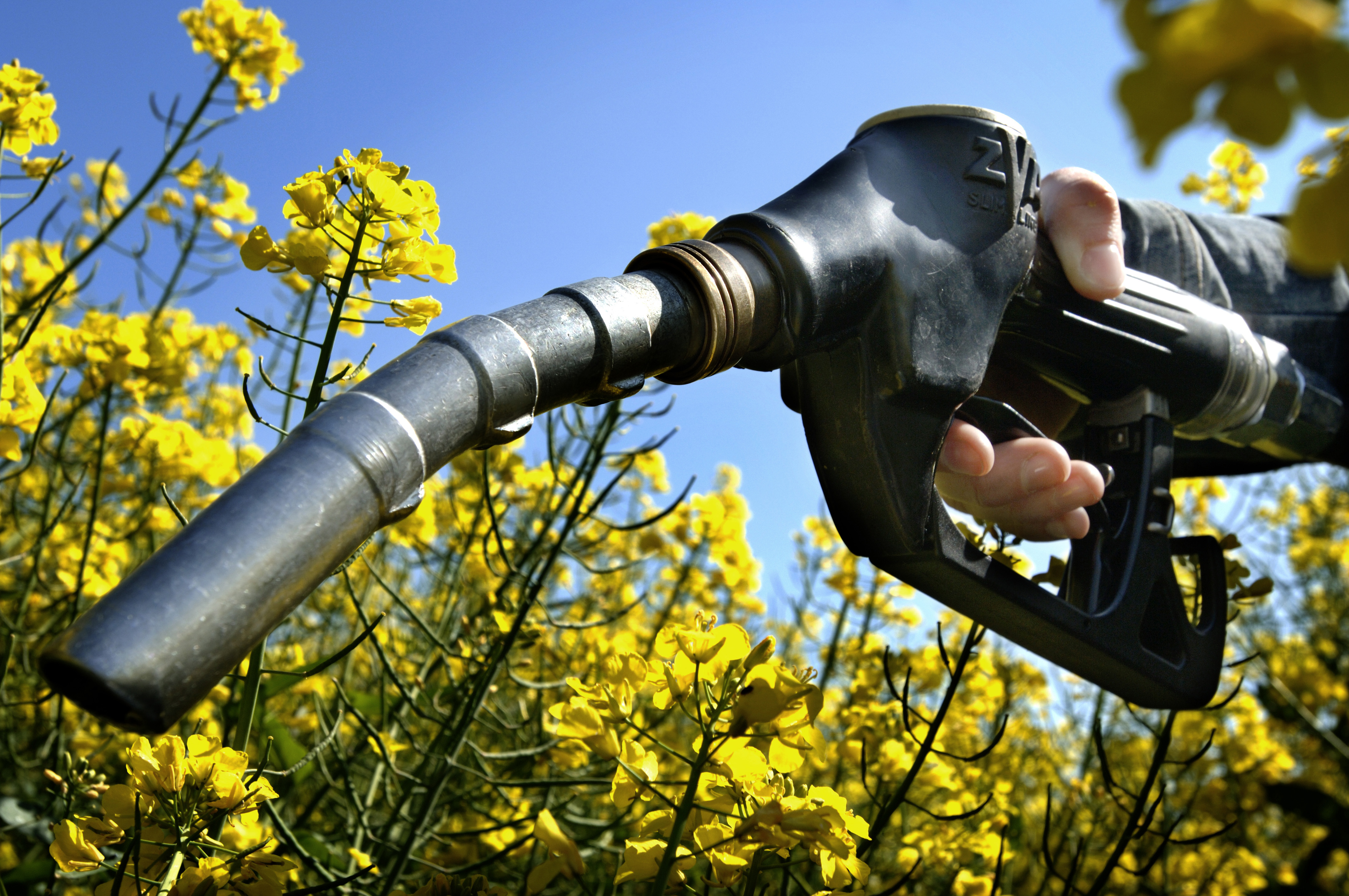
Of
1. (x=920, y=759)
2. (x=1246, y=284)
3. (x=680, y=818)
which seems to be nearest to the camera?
(x=680, y=818)

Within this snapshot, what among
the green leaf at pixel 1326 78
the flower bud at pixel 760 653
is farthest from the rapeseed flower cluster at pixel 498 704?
the green leaf at pixel 1326 78

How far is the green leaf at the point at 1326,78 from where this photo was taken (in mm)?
237

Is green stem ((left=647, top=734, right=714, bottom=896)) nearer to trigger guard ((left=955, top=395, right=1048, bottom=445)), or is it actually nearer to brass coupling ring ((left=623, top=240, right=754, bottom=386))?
brass coupling ring ((left=623, top=240, right=754, bottom=386))

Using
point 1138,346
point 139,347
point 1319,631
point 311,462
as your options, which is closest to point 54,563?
point 139,347

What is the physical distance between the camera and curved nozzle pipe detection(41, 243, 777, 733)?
0.38 metres

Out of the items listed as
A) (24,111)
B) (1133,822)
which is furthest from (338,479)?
(24,111)

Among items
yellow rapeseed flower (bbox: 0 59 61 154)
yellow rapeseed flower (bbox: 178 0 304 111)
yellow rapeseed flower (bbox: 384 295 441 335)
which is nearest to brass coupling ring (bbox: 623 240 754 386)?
yellow rapeseed flower (bbox: 384 295 441 335)

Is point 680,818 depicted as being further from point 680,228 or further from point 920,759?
point 680,228

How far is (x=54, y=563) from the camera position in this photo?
7.74 ft

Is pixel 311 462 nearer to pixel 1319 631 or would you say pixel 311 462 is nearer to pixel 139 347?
pixel 139 347

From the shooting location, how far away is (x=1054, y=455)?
1.06m

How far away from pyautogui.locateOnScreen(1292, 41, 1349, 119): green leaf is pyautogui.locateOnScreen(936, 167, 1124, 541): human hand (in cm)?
78

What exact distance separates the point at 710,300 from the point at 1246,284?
113 centimetres

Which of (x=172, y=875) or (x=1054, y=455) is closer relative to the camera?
(x=172, y=875)
